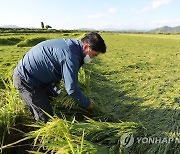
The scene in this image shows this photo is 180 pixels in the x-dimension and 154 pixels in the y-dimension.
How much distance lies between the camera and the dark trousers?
325cm

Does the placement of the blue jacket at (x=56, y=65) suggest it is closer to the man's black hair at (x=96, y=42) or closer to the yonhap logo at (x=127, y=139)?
the man's black hair at (x=96, y=42)

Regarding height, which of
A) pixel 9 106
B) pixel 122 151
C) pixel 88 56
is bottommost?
pixel 122 151

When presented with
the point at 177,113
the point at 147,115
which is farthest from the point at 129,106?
the point at 177,113

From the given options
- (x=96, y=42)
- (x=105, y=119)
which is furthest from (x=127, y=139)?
(x=96, y=42)

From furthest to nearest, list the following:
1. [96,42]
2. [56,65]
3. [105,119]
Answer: [105,119] → [56,65] → [96,42]

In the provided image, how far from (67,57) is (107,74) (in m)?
2.77

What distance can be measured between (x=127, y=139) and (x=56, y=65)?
3.43 ft

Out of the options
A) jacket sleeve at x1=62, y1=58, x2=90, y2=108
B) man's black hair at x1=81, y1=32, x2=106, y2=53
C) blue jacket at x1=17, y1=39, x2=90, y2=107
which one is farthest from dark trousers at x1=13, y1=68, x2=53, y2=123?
man's black hair at x1=81, y1=32, x2=106, y2=53

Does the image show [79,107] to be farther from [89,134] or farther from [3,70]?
[3,70]

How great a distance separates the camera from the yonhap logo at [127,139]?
9.10ft

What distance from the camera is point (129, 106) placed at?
12.8ft

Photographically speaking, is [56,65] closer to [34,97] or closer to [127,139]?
[34,97]

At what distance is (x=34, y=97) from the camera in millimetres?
3266

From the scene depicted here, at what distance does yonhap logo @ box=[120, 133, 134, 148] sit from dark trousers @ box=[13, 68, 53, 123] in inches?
34.7
